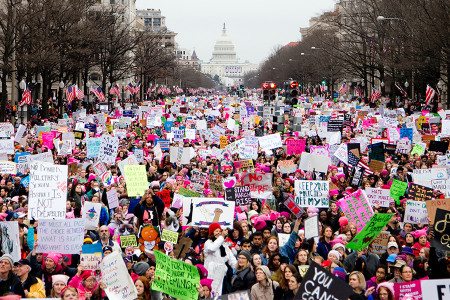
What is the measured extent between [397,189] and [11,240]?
7.32 m

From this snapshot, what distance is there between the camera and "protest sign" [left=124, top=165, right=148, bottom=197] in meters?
15.4

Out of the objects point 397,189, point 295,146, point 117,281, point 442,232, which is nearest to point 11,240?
point 117,281

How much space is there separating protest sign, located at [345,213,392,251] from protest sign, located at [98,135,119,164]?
32.3 ft

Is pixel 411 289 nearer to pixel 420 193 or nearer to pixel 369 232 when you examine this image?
pixel 369 232

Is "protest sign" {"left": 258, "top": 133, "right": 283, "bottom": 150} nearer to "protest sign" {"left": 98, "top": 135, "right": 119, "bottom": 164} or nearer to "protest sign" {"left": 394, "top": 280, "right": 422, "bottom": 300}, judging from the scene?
"protest sign" {"left": 98, "top": 135, "right": 119, "bottom": 164}

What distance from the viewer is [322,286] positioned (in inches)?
307

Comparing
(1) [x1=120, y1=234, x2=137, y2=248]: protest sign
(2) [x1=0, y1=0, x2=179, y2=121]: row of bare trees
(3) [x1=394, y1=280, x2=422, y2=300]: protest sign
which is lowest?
(1) [x1=120, y1=234, x2=137, y2=248]: protest sign

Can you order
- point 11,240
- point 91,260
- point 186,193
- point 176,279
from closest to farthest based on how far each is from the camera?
point 176,279 → point 91,260 → point 11,240 → point 186,193

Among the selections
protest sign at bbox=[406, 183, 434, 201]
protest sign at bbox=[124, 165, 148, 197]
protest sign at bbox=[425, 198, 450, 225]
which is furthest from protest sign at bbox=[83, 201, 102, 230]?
protest sign at bbox=[406, 183, 434, 201]

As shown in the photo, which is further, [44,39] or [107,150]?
[44,39]

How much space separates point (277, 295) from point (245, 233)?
2.66m

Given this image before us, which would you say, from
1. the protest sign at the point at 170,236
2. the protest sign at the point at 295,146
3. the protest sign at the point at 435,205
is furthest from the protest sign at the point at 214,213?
the protest sign at the point at 295,146

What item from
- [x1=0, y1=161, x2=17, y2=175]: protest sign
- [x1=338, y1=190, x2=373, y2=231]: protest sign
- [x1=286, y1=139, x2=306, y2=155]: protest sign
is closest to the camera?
[x1=338, y1=190, x2=373, y2=231]: protest sign

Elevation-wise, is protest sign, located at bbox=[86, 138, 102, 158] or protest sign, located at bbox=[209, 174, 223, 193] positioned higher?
protest sign, located at bbox=[86, 138, 102, 158]
